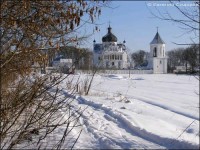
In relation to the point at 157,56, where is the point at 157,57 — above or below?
below

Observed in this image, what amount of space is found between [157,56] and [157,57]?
0.40 meters

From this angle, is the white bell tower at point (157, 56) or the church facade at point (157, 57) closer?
the church facade at point (157, 57)

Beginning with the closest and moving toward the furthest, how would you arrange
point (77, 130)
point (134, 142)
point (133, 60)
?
point (134, 142)
point (77, 130)
point (133, 60)

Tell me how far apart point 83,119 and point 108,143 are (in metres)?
2.09

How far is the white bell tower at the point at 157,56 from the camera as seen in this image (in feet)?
247

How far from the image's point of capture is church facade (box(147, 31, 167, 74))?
75.1 m

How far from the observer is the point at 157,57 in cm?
7562

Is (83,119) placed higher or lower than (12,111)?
lower

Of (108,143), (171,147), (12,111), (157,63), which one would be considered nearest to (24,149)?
(108,143)

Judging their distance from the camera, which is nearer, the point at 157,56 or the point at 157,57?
the point at 157,57

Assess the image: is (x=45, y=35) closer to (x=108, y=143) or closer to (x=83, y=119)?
(x=108, y=143)

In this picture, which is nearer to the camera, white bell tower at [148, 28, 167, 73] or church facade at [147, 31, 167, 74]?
church facade at [147, 31, 167, 74]

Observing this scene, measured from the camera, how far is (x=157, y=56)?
75938 mm

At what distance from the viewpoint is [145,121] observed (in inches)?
303
